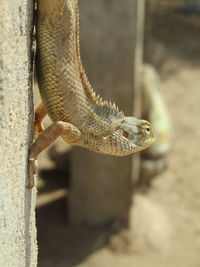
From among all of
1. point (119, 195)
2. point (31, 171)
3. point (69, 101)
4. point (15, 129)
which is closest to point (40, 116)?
point (69, 101)

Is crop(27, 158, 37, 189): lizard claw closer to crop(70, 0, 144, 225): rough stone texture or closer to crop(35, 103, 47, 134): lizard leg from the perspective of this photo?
crop(35, 103, 47, 134): lizard leg

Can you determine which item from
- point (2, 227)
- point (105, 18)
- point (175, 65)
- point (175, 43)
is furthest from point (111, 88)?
point (175, 43)

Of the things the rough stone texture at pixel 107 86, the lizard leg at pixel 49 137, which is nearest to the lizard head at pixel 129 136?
the lizard leg at pixel 49 137

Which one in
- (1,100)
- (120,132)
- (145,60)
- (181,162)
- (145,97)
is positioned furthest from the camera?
(145,60)

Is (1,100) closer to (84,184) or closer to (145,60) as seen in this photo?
(84,184)

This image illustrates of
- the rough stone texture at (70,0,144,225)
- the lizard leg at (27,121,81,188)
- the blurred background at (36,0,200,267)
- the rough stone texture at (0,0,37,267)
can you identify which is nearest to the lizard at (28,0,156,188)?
the lizard leg at (27,121,81,188)

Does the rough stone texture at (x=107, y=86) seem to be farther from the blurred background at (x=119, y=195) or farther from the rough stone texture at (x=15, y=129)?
the rough stone texture at (x=15, y=129)
